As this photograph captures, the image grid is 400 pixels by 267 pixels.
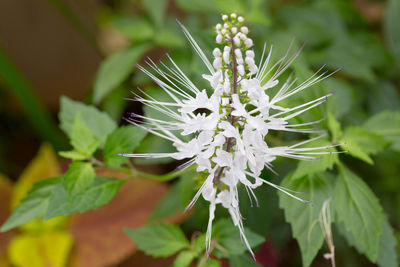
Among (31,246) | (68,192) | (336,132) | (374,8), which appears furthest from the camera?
(374,8)

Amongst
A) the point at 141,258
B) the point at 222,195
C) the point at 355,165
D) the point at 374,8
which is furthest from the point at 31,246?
the point at 374,8

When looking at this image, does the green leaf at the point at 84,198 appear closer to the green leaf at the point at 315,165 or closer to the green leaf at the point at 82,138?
the green leaf at the point at 82,138

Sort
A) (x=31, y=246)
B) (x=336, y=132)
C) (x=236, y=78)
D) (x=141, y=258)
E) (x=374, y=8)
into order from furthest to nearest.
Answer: (x=374, y=8) < (x=141, y=258) < (x=31, y=246) < (x=336, y=132) < (x=236, y=78)

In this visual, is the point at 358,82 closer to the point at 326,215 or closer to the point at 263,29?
the point at 263,29

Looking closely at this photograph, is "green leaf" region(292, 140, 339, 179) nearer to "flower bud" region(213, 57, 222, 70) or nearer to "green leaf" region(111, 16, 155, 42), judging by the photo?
"flower bud" region(213, 57, 222, 70)

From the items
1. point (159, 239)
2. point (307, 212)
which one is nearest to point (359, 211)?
point (307, 212)

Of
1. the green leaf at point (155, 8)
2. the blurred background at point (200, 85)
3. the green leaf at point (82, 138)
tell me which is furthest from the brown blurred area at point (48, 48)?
the green leaf at point (82, 138)

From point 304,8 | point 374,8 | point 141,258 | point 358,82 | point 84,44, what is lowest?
point 141,258

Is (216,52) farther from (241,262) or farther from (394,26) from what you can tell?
(394,26)
